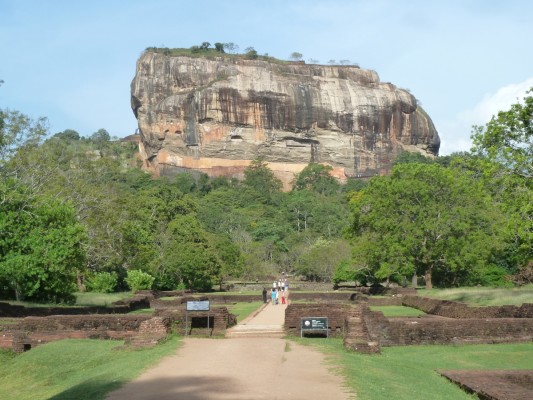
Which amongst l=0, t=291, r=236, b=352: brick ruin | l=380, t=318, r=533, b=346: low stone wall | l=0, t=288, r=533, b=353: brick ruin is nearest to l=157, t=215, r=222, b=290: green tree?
l=0, t=291, r=236, b=352: brick ruin

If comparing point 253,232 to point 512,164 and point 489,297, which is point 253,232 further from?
point 512,164

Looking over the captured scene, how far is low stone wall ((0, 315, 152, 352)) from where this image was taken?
16716 millimetres

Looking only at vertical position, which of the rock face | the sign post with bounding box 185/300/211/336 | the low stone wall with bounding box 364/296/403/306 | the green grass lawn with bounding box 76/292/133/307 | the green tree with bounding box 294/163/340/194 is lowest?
the low stone wall with bounding box 364/296/403/306

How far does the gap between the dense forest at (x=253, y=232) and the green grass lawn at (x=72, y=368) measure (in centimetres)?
1060

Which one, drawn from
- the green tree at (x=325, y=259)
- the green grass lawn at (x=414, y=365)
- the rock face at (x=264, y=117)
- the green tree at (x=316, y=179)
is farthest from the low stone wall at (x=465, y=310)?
the rock face at (x=264, y=117)

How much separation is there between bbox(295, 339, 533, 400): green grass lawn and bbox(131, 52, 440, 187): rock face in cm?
8778

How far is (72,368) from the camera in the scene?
500 inches

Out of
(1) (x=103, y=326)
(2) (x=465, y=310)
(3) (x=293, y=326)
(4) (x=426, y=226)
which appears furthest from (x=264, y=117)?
(1) (x=103, y=326)

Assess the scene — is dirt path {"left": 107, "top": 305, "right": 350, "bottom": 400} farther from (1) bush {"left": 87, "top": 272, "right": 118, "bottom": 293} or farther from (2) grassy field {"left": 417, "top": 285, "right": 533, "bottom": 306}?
(1) bush {"left": 87, "top": 272, "right": 118, "bottom": 293}

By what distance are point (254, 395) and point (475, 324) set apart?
9.39 metres

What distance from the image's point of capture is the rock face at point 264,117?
10250cm

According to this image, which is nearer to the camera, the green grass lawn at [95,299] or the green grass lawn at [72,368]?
the green grass lawn at [72,368]

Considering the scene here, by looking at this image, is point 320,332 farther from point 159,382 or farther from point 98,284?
point 98,284

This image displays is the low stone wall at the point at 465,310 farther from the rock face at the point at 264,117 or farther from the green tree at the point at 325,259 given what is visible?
the rock face at the point at 264,117
